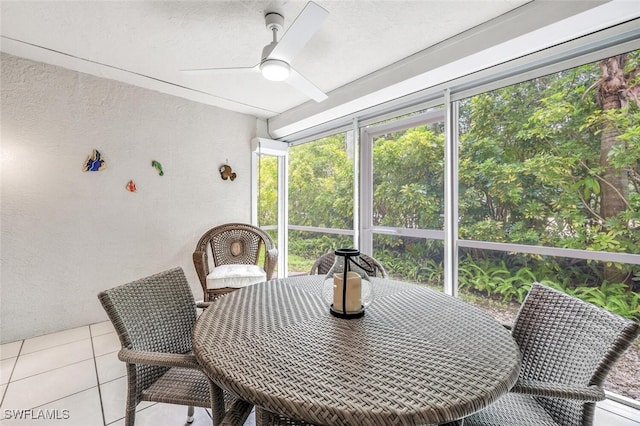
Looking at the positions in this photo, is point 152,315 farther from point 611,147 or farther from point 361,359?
point 611,147

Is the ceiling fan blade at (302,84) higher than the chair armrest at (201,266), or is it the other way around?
the ceiling fan blade at (302,84)

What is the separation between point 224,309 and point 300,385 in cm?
65

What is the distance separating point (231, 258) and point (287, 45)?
2.37 meters

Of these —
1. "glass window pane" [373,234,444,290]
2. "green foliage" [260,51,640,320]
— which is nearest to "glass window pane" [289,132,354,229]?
"green foliage" [260,51,640,320]

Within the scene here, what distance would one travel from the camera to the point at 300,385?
754 mm

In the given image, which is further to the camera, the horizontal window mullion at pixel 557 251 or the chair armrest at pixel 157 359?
the horizontal window mullion at pixel 557 251

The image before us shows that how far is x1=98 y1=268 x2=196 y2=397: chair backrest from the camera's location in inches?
44.5

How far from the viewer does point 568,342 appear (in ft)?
3.41

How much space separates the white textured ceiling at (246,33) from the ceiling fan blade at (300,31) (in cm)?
28

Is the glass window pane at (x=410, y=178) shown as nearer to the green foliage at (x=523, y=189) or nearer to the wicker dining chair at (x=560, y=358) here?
the green foliage at (x=523, y=189)

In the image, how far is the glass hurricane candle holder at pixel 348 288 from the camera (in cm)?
117

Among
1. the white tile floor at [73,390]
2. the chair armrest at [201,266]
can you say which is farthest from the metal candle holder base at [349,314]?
the chair armrest at [201,266]

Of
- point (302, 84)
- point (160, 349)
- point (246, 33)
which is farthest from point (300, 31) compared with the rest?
point (160, 349)

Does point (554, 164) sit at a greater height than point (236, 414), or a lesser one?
greater
